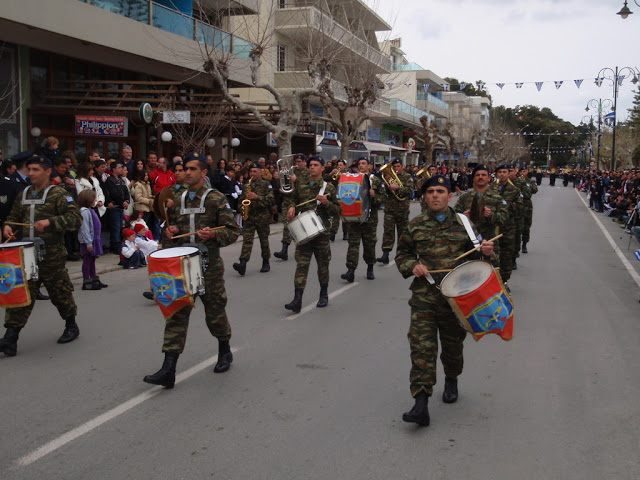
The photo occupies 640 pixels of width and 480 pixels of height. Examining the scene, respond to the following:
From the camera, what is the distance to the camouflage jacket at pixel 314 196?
8.69 metres

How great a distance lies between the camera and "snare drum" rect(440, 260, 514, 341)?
430cm

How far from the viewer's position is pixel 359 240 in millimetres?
10367

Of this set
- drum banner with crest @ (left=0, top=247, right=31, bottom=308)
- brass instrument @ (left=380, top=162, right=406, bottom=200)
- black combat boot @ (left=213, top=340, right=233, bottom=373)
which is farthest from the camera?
brass instrument @ (left=380, top=162, right=406, bottom=200)

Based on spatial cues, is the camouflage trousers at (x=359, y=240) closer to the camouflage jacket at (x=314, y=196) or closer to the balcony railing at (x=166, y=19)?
the camouflage jacket at (x=314, y=196)

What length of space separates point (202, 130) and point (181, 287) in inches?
610

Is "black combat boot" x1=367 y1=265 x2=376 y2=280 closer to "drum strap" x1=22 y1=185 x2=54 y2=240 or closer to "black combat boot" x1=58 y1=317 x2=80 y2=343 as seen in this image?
"black combat boot" x1=58 y1=317 x2=80 y2=343

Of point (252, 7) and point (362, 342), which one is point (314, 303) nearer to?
point (362, 342)

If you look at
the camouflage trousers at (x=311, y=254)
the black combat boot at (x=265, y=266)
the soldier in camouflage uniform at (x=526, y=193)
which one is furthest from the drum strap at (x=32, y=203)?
the soldier in camouflage uniform at (x=526, y=193)

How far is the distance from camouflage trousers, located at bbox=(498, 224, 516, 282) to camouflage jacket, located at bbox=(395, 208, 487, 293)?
4.64 metres

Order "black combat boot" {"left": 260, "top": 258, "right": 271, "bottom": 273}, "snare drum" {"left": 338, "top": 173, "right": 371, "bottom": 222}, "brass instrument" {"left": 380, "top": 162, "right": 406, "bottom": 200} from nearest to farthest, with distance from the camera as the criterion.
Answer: "snare drum" {"left": 338, "top": 173, "right": 371, "bottom": 222} < "black combat boot" {"left": 260, "top": 258, "right": 271, "bottom": 273} < "brass instrument" {"left": 380, "top": 162, "right": 406, "bottom": 200}

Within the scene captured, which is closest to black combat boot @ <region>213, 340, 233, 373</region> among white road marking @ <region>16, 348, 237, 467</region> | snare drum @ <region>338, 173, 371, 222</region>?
white road marking @ <region>16, 348, 237, 467</region>

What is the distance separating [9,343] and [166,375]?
203cm

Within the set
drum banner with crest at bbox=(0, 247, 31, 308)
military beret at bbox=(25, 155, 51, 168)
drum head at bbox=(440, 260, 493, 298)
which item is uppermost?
military beret at bbox=(25, 155, 51, 168)

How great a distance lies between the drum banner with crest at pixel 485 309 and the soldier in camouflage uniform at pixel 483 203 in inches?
108
